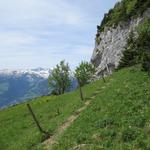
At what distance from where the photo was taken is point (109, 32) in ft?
429

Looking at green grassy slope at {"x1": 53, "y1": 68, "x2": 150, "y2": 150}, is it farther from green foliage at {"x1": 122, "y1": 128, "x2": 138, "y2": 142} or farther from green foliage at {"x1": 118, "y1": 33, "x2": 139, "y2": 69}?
green foliage at {"x1": 118, "y1": 33, "x2": 139, "y2": 69}

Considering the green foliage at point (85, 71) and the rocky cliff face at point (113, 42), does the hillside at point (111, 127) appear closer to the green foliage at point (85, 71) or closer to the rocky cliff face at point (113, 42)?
the rocky cliff face at point (113, 42)

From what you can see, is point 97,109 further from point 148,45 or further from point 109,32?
point 109,32

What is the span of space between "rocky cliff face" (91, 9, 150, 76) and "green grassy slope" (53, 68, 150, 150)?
7545cm

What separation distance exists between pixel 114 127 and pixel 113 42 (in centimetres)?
10160

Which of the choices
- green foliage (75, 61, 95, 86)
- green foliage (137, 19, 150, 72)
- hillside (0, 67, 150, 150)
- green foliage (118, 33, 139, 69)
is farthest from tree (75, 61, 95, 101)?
hillside (0, 67, 150, 150)

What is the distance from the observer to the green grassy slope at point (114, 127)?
22.4m

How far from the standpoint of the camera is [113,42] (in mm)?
125562

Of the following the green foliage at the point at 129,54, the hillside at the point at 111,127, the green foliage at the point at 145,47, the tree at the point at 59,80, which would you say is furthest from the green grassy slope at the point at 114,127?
the tree at the point at 59,80

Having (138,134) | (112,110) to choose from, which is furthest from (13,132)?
(138,134)

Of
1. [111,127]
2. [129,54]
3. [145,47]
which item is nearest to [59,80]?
[129,54]

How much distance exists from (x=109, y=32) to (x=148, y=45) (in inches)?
3193

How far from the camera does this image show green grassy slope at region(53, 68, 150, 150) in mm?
22359

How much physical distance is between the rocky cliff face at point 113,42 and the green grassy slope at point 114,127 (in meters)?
75.5
